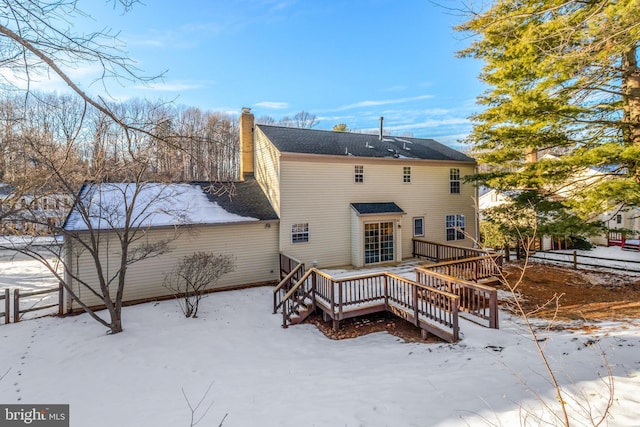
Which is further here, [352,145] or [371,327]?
[352,145]

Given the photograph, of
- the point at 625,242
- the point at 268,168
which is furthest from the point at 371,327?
the point at 625,242

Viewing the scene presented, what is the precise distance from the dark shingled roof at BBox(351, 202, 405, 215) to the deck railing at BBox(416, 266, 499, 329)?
14.8ft

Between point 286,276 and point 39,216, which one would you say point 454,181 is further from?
point 39,216

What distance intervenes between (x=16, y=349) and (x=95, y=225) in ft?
12.6

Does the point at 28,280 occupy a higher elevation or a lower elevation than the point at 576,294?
lower

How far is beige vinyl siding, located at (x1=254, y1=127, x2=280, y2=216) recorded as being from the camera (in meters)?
12.3

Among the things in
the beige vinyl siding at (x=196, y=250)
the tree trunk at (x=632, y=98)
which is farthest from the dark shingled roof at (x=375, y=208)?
the tree trunk at (x=632, y=98)

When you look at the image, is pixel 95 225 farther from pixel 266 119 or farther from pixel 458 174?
pixel 266 119

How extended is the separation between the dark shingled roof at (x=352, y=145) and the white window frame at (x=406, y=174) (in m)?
0.56

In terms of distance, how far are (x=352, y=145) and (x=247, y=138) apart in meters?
5.40

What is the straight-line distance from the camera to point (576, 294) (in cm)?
965

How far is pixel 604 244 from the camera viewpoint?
67.7 feet

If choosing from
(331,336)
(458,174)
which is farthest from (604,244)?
(331,336)

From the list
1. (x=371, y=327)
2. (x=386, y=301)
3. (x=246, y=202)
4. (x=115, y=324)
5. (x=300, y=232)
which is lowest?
(x=371, y=327)
